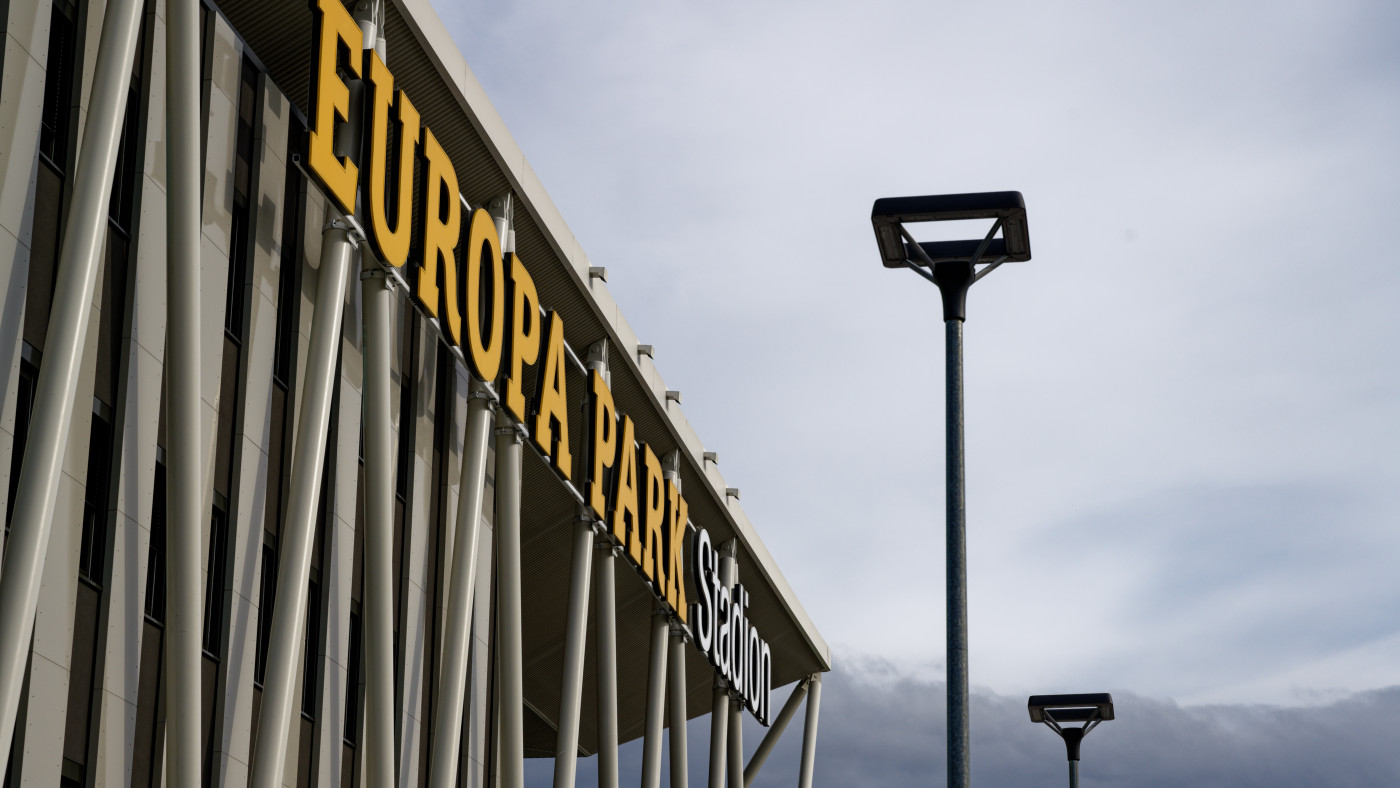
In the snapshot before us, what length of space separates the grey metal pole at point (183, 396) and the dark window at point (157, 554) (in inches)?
41.0

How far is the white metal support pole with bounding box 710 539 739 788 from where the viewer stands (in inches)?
1766

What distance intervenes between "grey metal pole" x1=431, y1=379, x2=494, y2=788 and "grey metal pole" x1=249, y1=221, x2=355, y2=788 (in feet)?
14.2

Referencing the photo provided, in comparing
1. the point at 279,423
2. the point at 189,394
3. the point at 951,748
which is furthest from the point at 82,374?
the point at 951,748

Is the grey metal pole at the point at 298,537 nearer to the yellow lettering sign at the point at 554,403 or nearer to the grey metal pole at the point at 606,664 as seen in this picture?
the yellow lettering sign at the point at 554,403

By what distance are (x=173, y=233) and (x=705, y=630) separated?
967 inches

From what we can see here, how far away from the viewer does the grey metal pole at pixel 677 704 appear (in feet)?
132

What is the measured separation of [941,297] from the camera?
17.9m

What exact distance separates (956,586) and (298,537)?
879 cm

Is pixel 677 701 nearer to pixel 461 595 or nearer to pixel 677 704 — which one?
pixel 677 704

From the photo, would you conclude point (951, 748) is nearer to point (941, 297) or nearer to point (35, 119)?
point (941, 297)

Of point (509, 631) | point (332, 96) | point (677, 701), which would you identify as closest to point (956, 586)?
point (332, 96)

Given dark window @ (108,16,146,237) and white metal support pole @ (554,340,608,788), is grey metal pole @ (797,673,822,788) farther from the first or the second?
dark window @ (108,16,146,237)

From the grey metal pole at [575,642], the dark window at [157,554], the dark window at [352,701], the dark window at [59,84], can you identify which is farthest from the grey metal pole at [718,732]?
the dark window at [59,84]

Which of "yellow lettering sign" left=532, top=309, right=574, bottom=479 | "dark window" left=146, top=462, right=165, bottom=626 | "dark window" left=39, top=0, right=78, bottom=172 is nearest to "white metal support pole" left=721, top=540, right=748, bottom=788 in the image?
"yellow lettering sign" left=532, top=309, right=574, bottom=479
